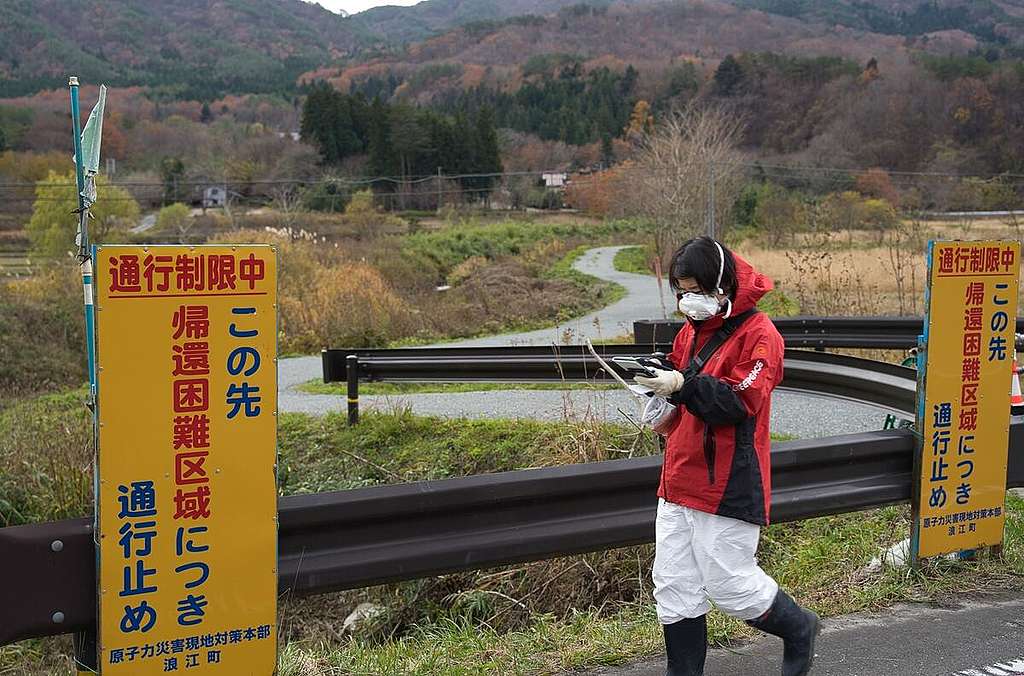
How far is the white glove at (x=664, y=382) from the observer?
11.0 feet

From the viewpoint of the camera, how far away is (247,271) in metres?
3.34

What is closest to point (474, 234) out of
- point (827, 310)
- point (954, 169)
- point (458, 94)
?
point (827, 310)

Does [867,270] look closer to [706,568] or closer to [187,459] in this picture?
[706,568]

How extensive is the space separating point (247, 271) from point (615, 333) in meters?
17.7

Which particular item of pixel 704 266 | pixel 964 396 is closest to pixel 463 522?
pixel 704 266

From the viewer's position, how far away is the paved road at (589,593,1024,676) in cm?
393

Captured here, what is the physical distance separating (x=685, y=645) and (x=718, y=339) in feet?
3.80

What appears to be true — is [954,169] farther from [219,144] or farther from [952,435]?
[952,435]

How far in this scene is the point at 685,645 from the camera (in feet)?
11.7

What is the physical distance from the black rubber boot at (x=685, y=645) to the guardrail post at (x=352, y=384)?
7548 mm

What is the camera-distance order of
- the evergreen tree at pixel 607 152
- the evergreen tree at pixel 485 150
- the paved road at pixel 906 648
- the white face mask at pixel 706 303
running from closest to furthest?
the white face mask at pixel 706 303
the paved road at pixel 906 648
the evergreen tree at pixel 485 150
the evergreen tree at pixel 607 152

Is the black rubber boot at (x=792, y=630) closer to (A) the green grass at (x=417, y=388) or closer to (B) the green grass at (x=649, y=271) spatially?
(A) the green grass at (x=417, y=388)

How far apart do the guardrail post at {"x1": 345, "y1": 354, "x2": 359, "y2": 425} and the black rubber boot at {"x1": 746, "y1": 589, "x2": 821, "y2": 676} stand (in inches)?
300

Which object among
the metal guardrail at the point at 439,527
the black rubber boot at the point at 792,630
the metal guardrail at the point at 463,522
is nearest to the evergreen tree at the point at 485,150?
the metal guardrail at the point at 463,522
